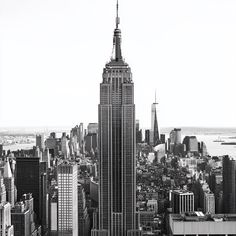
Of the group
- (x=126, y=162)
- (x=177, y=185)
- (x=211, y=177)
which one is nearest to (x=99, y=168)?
(x=126, y=162)

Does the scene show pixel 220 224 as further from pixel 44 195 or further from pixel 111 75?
pixel 111 75

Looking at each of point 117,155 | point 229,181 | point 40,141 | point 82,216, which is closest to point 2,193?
point 40,141

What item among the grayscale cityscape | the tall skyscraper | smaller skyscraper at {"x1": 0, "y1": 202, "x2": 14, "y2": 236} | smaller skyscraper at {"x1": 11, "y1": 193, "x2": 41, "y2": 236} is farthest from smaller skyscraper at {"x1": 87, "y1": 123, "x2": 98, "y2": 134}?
the tall skyscraper

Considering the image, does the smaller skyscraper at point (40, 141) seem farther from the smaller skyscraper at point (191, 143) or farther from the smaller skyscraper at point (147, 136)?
the smaller skyscraper at point (191, 143)

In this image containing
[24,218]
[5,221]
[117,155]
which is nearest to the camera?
[5,221]

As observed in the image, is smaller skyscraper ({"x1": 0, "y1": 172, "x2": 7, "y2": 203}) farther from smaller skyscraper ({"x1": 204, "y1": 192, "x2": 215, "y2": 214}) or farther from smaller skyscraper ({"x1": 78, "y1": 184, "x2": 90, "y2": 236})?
smaller skyscraper ({"x1": 204, "y1": 192, "x2": 215, "y2": 214})

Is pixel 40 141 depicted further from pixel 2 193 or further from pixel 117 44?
pixel 117 44

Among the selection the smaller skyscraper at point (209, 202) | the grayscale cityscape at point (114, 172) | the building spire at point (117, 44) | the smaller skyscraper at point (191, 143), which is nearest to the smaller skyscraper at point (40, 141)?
the grayscale cityscape at point (114, 172)
